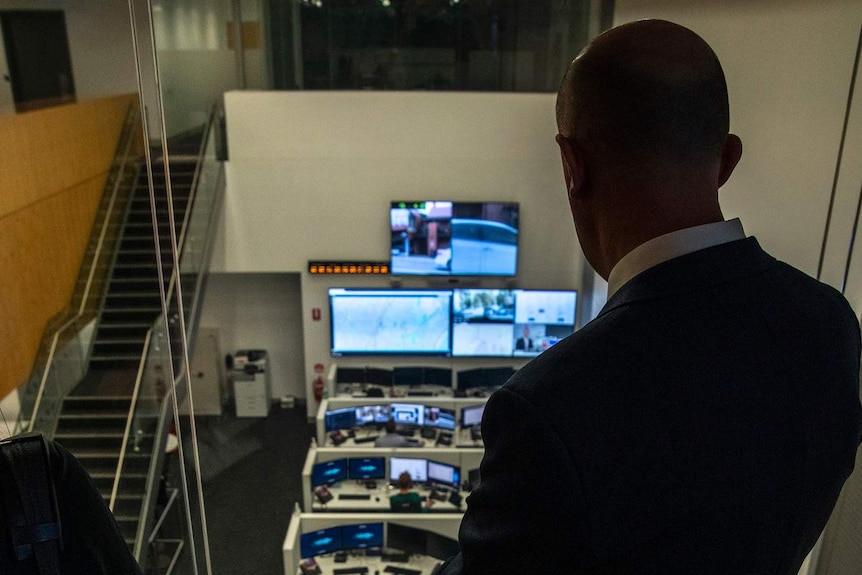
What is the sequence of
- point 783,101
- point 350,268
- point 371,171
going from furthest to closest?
point 350,268 → point 371,171 → point 783,101

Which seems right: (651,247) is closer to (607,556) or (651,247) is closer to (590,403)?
(590,403)

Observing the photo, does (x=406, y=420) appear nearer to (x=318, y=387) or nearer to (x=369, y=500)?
(x=369, y=500)

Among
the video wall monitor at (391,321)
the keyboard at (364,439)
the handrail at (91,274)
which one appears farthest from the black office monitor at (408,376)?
the handrail at (91,274)

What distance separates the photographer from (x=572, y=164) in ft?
2.67

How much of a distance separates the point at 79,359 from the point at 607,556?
292cm

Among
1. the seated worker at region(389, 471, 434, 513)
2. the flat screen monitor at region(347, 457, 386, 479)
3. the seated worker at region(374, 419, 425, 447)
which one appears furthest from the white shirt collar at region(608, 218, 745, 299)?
the seated worker at region(374, 419, 425, 447)

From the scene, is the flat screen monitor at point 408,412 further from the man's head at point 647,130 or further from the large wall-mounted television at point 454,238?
the man's head at point 647,130

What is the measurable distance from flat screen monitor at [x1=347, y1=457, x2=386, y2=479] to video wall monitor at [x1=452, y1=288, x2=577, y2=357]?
1.78m

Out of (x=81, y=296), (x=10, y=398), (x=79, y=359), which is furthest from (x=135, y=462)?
(x=10, y=398)

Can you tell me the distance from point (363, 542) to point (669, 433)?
13.8 feet

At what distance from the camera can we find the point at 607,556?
675 millimetres

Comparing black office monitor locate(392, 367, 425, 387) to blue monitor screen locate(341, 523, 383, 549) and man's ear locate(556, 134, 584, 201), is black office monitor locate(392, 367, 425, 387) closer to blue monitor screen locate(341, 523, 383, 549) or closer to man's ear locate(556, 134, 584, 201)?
blue monitor screen locate(341, 523, 383, 549)

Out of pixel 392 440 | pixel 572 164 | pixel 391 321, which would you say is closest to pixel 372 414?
pixel 392 440

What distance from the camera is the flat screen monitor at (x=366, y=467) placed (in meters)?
5.26
